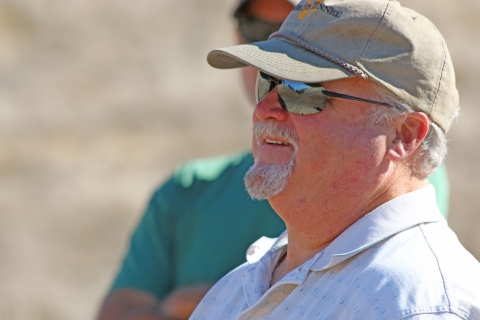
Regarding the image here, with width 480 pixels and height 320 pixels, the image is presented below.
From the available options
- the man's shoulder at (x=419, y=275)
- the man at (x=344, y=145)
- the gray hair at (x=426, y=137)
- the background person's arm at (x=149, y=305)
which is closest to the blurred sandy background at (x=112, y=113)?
the background person's arm at (x=149, y=305)

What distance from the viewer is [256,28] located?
106 inches

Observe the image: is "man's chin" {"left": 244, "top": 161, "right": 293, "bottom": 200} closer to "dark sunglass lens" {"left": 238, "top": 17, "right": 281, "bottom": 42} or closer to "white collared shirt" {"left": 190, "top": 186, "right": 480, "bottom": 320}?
"white collared shirt" {"left": 190, "top": 186, "right": 480, "bottom": 320}

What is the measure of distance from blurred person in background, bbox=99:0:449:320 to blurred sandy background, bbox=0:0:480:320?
2.77m

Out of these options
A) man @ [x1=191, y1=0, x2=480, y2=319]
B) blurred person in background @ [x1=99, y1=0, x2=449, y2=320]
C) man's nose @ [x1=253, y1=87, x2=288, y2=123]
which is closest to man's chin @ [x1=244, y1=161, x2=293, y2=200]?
man @ [x1=191, y1=0, x2=480, y2=319]

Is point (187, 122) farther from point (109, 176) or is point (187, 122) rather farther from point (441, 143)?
point (441, 143)

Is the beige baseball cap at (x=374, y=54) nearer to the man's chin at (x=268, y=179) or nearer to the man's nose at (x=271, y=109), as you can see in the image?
the man's nose at (x=271, y=109)

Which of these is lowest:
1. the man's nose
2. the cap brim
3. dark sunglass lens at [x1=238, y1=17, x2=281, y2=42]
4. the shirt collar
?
the shirt collar

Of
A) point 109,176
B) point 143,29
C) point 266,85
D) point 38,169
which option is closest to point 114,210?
point 109,176

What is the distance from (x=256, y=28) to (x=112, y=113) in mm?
3166

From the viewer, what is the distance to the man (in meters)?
1.58

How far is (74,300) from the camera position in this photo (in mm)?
5180

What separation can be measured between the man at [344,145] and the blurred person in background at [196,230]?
0.59m

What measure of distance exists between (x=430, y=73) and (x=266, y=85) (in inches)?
17.3

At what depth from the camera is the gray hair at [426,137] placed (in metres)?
1.69
